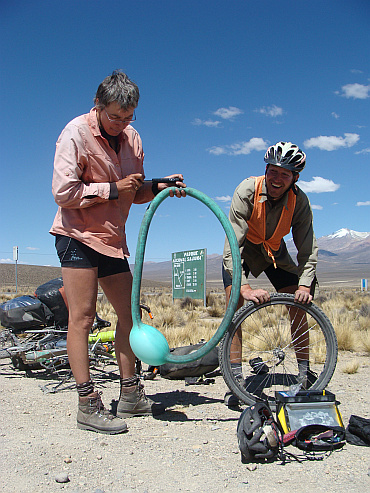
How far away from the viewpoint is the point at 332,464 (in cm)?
254

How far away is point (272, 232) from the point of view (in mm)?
3885

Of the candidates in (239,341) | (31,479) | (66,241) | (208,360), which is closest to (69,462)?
(31,479)

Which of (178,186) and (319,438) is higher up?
(178,186)

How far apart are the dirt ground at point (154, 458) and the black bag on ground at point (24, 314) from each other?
148cm

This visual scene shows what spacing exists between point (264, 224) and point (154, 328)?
143cm

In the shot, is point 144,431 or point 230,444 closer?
point 230,444

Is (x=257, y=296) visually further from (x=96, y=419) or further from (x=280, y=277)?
(x=96, y=419)

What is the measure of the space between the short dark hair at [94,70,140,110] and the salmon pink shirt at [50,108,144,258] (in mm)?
227

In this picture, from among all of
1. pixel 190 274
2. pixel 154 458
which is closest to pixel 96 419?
pixel 154 458

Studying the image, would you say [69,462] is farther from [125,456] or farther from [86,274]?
[86,274]

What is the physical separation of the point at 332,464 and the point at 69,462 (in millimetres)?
1499

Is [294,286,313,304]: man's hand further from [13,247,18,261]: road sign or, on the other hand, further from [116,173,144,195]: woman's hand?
[13,247,18,261]: road sign

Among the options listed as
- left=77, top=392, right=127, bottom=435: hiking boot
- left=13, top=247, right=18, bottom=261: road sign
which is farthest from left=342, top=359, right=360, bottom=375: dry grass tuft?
left=13, top=247, right=18, bottom=261: road sign

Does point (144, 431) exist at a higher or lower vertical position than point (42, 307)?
lower
